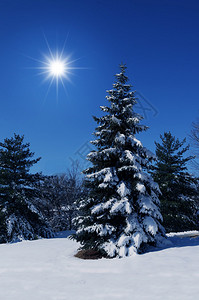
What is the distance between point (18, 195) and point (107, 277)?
12.2 meters

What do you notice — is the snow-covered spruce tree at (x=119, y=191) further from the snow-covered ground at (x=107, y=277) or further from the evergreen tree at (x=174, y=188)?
the evergreen tree at (x=174, y=188)

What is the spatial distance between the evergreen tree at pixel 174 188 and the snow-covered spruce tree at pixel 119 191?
8838mm

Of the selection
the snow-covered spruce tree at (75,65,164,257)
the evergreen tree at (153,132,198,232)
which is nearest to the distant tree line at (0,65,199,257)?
the snow-covered spruce tree at (75,65,164,257)

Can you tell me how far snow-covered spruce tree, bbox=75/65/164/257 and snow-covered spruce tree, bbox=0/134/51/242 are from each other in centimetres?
821

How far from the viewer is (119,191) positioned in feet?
30.3

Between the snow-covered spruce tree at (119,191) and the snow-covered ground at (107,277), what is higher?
the snow-covered spruce tree at (119,191)

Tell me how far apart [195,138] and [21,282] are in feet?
53.3

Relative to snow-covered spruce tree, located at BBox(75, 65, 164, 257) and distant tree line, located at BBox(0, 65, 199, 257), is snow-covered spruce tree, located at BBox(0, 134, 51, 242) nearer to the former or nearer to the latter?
distant tree line, located at BBox(0, 65, 199, 257)

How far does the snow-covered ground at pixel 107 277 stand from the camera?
16.6ft

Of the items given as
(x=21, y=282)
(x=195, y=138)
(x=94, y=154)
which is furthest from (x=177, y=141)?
(x=21, y=282)

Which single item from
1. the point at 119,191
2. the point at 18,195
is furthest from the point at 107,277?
the point at 18,195

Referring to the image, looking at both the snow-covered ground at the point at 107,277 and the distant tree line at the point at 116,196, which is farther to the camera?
the distant tree line at the point at 116,196

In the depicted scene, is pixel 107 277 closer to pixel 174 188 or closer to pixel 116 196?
pixel 116 196

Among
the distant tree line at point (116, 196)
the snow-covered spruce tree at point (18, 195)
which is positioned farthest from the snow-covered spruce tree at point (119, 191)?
the snow-covered spruce tree at point (18, 195)
